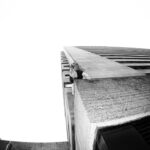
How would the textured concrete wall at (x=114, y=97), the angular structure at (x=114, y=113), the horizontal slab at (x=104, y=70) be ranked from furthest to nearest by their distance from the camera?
the horizontal slab at (x=104, y=70)
the textured concrete wall at (x=114, y=97)
the angular structure at (x=114, y=113)

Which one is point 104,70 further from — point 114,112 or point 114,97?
point 114,112

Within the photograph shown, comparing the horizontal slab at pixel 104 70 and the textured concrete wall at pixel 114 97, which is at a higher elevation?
the horizontal slab at pixel 104 70

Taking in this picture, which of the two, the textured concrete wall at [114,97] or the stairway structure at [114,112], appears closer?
the stairway structure at [114,112]

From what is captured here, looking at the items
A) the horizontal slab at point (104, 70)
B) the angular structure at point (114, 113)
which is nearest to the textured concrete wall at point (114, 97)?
the angular structure at point (114, 113)

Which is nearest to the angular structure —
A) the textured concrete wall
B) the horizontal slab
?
the textured concrete wall

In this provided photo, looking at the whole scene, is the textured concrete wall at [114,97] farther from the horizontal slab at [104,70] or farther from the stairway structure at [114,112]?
the horizontal slab at [104,70]

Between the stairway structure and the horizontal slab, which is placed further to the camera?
the horizontal slab

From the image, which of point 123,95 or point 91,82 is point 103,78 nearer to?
point 91,82

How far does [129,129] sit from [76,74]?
76.5 inches

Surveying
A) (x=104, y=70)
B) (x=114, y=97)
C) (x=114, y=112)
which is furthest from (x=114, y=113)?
(x=104, y=70)

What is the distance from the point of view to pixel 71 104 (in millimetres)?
5527

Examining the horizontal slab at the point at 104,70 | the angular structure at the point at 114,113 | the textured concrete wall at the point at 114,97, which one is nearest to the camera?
the angular structure at the point at 114,113

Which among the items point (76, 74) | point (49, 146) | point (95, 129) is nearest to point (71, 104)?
point (76, 74)

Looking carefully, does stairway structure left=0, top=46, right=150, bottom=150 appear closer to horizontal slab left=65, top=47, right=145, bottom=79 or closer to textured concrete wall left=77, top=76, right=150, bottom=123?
textured concrete wall left=77, top=76, right=150, bottom=123
